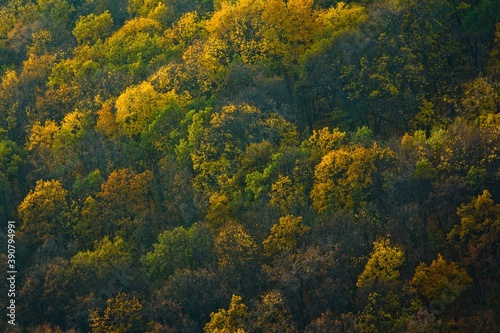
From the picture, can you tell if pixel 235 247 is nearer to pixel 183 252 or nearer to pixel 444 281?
pixel 183 252

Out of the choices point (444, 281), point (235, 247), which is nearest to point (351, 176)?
point (235, 247)

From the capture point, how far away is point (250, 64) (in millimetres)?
103438

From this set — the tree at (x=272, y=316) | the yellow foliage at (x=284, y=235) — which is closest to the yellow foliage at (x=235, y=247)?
the yellow foliage at (x=284, y=235)

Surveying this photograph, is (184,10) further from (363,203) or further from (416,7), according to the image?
(363,203)

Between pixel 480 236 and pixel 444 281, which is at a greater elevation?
pixel 480 236

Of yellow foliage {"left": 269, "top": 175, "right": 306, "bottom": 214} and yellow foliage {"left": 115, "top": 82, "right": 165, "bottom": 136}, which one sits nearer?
yellow foliage {"left": 269, "top": 175, "right": 306, "bottom": 214}

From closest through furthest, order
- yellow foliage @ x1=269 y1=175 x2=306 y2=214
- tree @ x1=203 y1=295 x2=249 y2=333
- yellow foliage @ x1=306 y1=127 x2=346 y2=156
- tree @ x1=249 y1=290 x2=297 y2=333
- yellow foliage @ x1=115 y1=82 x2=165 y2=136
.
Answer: tree @ x1=249 y1=290 x2=297 y2=333 < tree @ x1=203 y1=295 x2=249 y2=333 < yellow foliage @ x1=269 y1=175 x2=306 y2=214 < yellow foliage @ x1=306 y1=127 x2=346 y2=156 < yellow foliage @ x1=115 y1=82 x2=165 y2=136

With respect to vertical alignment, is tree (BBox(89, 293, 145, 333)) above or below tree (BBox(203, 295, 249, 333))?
below

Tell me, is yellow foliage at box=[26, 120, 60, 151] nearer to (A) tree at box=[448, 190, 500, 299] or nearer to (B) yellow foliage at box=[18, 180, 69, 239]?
(B) yellow foliage at box=[18, 180, 69, 239]

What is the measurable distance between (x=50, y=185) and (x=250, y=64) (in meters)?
29.3

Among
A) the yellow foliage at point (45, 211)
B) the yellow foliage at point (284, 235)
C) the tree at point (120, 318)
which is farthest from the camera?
the yellow foliage at point (45, 211)

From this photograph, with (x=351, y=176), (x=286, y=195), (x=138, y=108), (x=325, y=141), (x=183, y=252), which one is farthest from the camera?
(x=138, y=108)

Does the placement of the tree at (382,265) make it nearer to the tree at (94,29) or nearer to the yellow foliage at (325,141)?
the yellow foliage at (325,141)

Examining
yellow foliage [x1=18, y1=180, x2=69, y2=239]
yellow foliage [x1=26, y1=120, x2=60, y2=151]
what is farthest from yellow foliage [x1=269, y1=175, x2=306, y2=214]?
yellow foliage [x1=26, y1=120, x2=60, y2=151]
